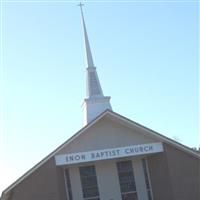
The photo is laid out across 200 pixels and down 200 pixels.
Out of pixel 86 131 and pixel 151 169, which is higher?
pixel 86 131

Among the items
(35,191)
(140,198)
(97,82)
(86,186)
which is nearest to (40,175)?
(35,191)

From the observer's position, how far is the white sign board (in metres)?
23.1

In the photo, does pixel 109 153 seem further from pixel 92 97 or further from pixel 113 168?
pixel 92 97

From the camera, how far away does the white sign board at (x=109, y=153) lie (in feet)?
75.9

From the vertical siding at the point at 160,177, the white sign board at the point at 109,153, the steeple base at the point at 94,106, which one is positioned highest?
the steeple base at the point at 94,106

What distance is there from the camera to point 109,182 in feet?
81.3

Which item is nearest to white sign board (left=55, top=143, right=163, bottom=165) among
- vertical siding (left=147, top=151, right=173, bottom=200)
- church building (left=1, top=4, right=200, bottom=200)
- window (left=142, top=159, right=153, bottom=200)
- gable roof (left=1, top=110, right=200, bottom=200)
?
church building (left=1, top=4, right=200, bottom=200)

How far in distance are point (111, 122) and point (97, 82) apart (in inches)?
629

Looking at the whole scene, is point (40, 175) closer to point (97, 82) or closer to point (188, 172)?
point (188, 172)

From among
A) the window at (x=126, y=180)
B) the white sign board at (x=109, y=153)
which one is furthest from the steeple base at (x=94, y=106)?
the white sign board at (x=109, y=153)

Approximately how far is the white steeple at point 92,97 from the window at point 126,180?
41.8 ft

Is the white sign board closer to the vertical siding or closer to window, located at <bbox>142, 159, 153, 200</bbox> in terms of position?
the vertical siding

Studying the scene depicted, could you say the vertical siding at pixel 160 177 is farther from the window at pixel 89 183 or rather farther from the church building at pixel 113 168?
the window at pixel 89 183

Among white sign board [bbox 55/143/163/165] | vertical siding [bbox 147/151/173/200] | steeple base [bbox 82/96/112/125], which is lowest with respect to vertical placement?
vertical siding [bbox 147/151/173/200]
